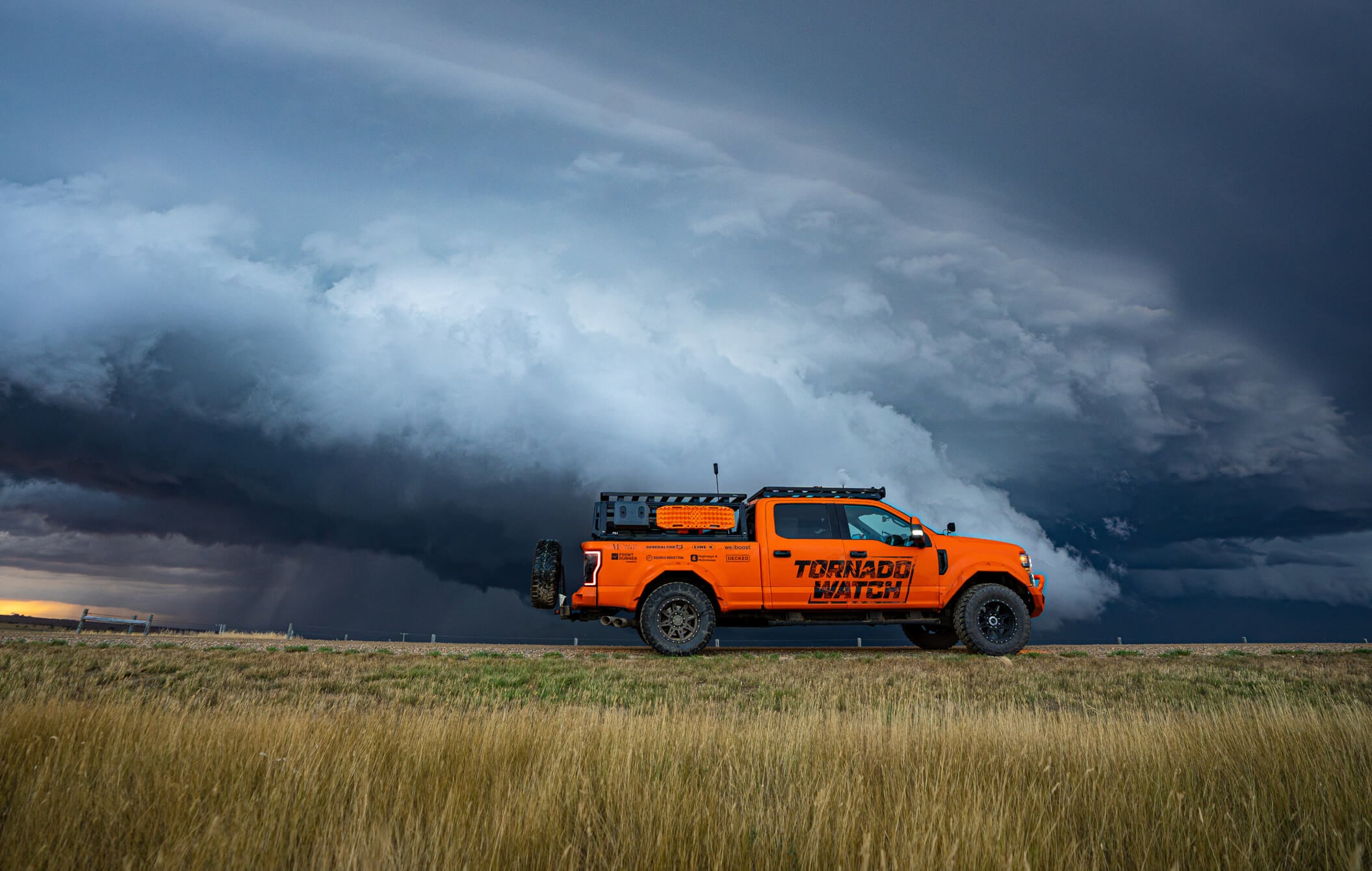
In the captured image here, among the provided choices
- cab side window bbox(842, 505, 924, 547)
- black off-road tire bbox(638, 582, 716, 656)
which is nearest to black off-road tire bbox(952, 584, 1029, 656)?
cab side window bbox(842, 505, 924, 547)

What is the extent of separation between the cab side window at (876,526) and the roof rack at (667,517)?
1877 millimetres

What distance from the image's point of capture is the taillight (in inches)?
476

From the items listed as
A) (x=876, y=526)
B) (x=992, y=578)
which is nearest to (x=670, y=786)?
(x=876, y=526)

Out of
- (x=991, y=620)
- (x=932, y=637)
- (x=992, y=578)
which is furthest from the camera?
(x=932, y=637)

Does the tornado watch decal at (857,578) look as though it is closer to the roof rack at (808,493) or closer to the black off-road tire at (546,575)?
the roof rack at (808,493)

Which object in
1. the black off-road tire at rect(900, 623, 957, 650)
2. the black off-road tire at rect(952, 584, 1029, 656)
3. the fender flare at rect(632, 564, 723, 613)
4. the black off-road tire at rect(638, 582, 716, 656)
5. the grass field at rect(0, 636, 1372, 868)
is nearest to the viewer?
the grass field at rect(0, 636, 1372, 868)

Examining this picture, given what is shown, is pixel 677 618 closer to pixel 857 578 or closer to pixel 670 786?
pixel 857 578

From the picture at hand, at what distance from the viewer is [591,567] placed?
39.8 ft

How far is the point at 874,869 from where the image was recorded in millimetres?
2666

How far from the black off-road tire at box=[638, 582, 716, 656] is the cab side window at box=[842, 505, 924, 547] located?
2885mm

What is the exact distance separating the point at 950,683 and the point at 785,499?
4805 mm

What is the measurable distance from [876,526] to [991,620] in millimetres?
2573

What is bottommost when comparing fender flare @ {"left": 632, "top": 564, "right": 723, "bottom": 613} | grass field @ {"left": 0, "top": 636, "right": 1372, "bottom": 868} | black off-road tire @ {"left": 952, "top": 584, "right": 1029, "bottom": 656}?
grass field @ {"left": 0, "top": 636, "right": 1372, "bottom": 868}

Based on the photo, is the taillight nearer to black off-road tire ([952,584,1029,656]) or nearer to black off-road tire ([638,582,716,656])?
black off-road tire ([638,582,716,656])
